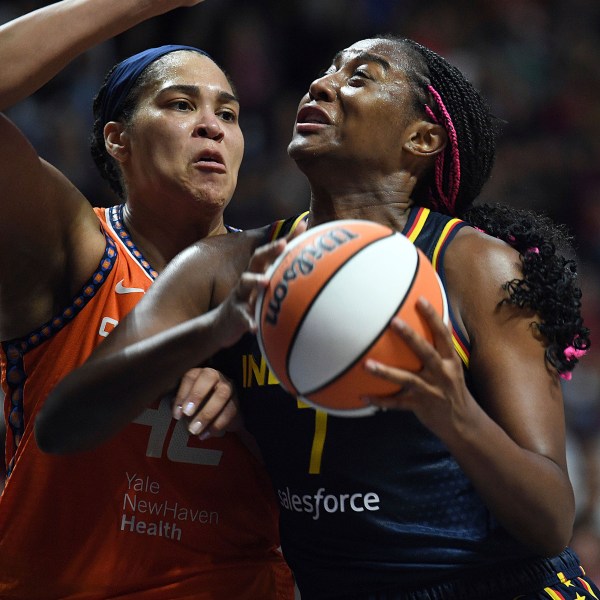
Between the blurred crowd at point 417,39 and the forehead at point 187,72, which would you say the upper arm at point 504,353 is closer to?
the forehead at point 187,72

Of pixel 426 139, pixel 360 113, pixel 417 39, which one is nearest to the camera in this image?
pixel 360 113

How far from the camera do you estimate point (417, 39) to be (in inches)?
315

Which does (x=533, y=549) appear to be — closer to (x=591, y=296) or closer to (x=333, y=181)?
(x=333, y=181)

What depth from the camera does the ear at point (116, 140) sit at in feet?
11.2

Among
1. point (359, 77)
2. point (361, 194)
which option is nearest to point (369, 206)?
point (361, 194)

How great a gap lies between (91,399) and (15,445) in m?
0.85

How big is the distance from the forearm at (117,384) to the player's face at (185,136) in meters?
1.01

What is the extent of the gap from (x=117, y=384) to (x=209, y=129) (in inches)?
50.0

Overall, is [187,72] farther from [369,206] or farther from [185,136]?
[369,206]

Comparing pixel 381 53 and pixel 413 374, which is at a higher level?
pixel 381 53

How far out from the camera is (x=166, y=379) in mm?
2264

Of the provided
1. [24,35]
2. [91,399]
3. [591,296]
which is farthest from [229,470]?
[591,296]

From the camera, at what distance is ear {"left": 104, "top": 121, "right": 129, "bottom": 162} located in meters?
3.42

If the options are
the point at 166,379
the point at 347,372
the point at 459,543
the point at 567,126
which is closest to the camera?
the point at 347,372
